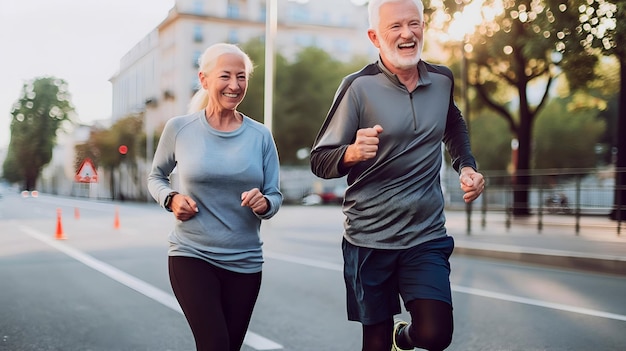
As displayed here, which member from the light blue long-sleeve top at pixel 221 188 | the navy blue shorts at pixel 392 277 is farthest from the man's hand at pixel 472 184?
the light blue long-sleeve top at pixel 221 188

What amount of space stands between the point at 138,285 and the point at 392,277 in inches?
253

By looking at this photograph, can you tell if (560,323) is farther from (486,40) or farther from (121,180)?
(486,40)

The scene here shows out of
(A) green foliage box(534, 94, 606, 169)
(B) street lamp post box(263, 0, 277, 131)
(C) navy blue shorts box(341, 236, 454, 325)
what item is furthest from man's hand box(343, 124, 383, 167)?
(A) green foliage box(534, 94, 606, 169)

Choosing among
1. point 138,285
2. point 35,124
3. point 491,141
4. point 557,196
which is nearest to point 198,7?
point 491,141

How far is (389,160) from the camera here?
3.49 meters

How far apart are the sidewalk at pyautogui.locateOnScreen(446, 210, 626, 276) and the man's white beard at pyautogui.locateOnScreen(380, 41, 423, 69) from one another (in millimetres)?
8077

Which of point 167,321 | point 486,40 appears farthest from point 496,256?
point 486,40

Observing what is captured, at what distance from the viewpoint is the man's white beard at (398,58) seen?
139 inches

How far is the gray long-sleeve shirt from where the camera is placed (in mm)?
3504

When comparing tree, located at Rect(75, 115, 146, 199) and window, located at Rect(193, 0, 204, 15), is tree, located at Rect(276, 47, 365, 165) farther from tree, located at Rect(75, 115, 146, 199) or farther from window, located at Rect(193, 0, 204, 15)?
tree, located at Rect(75, 115, 146, 199)

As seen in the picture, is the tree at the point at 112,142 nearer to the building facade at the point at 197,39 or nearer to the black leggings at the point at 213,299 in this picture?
the building facade at the point at 197,39

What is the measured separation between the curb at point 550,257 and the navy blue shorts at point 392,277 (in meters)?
7.88

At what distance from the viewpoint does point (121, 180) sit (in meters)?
15.5

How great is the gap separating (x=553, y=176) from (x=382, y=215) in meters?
14.5
